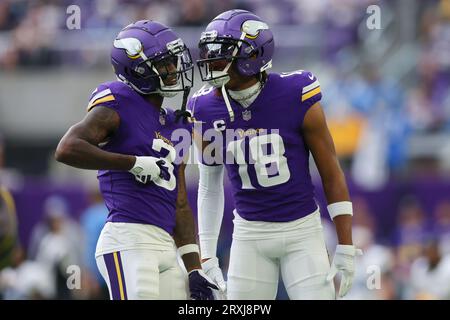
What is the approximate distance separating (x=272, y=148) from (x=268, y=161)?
0.07 m

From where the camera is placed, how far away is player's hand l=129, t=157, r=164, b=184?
5465 millimetres

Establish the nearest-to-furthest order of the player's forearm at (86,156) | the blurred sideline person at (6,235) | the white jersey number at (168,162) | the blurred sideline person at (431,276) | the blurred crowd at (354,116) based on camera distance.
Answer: the player's forearm at (86,156) → the white jersey number at (168,162) → the blurred sideline person at (6,235) → the blurred sideline person at (431,276) → the blurred crowd at (354,116)

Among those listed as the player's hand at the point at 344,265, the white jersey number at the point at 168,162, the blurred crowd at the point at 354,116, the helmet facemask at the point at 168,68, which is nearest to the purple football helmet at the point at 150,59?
→ the helmet facemask at the point at 168,68

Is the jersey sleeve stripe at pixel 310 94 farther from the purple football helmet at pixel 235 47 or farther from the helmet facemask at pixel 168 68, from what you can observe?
the helmet facemask at pixel 168 68

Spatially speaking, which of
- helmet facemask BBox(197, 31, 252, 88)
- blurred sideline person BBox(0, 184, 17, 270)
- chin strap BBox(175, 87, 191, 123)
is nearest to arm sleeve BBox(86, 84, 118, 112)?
chin strap BBox(175, 87, 191, 123)

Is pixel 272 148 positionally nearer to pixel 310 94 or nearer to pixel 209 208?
pixel 310 94

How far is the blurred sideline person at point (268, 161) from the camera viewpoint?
19.0 ft

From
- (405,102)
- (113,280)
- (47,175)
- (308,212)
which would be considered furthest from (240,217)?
(47,175)

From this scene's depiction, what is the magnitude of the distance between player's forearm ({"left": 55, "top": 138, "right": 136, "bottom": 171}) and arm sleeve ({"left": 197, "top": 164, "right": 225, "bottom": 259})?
811 millimetres

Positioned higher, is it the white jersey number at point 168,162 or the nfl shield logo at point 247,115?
the nfl shield logo at point 247,115

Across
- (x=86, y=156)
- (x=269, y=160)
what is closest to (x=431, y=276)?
(x=269, y=160)

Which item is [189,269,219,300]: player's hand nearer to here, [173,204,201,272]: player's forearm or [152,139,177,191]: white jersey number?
[173,204,201,272]: player's forearm

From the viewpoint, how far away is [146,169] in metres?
5.48
